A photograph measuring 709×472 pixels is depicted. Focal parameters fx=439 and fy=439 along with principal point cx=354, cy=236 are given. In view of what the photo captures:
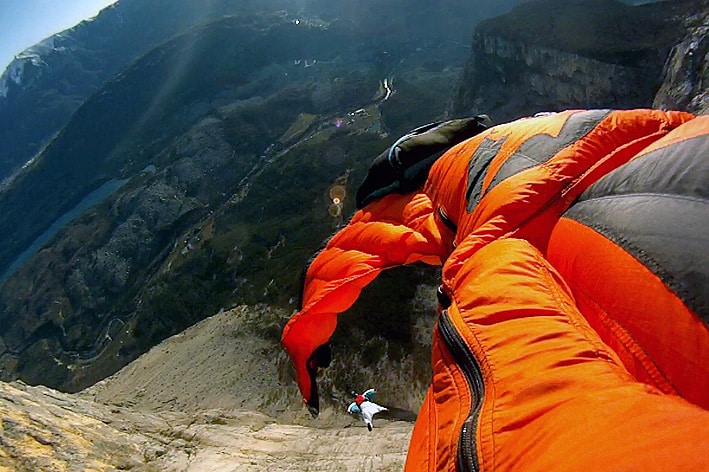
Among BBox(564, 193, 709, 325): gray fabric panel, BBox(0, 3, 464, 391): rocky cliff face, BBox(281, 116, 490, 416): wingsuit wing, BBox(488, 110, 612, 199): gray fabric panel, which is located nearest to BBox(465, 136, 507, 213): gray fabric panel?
BBox(488, 110, 612, 199): gray fabric panel

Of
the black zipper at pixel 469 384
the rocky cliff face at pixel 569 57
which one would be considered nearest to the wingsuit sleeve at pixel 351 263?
the black zipper at pixel 469 384

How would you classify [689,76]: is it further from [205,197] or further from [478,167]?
[205,197]

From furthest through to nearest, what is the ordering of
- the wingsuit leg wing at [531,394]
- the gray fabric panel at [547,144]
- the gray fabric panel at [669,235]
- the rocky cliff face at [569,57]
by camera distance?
the rocky cliff face at [569,57] → the gray fabric panel at [547,144] → the gray fabric panel at [669,235] → the wingsuit leg wing at [531,394]

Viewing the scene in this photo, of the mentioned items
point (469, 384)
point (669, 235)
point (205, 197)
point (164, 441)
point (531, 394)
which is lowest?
point (205, 197)

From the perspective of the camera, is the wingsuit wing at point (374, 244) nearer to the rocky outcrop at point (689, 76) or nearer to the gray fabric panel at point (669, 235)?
the gray fabric panel at point (669, 235)

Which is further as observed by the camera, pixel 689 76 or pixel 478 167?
pixel 689 76

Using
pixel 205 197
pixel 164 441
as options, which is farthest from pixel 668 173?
pixel 205 197
